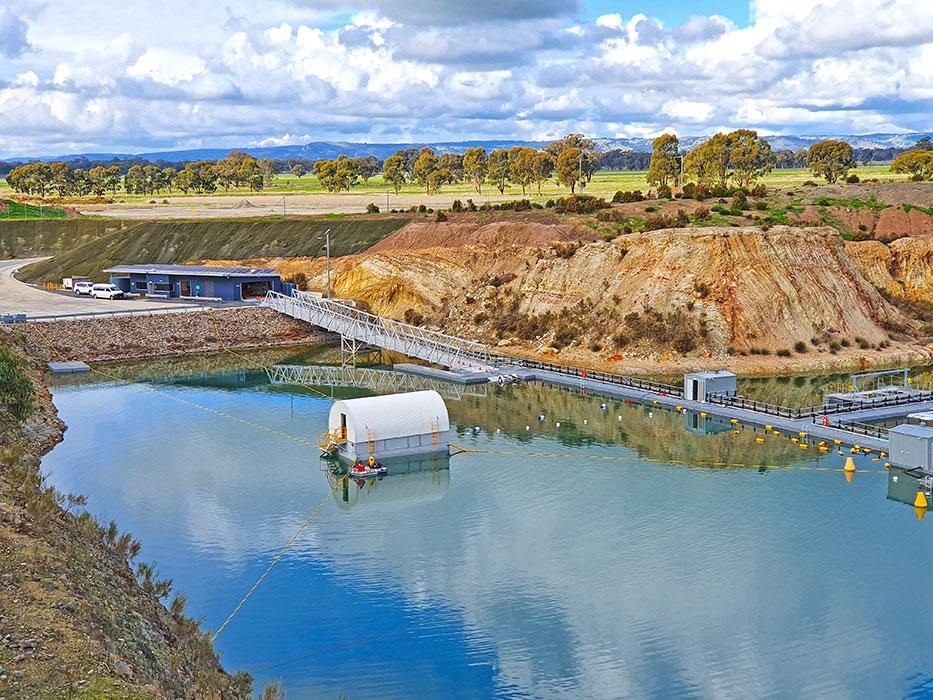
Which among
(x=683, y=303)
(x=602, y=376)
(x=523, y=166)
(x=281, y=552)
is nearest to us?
(x=281, y=552)

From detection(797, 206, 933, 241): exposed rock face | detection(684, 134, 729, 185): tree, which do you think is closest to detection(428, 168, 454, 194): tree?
Result: detection(684, 134, 729, 185): tree

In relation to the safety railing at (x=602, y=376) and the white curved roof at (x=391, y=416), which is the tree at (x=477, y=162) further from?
the white curved roof at (x=391, y=416)

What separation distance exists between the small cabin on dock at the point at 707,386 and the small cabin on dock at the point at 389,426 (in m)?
16.9

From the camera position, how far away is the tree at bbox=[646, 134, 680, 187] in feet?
452

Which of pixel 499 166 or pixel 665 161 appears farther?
pixel 499 166

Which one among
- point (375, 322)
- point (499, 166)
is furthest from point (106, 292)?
point (499, 166)

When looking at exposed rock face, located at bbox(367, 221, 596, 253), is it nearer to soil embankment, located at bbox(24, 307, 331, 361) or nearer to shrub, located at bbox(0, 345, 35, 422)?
soil embankment, located at bbox(24, 307, 331, 361)

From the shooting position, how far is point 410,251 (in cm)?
9188

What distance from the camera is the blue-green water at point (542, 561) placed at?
2538 cm

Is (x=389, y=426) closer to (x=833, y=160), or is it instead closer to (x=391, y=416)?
(x=391, y=416)

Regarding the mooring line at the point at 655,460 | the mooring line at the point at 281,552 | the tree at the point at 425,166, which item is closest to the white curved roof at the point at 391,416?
the mooring line at the point at 655,460

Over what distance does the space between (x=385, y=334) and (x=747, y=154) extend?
243 feet

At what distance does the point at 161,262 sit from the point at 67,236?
2871 centimetres

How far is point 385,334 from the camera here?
74.0 meters
